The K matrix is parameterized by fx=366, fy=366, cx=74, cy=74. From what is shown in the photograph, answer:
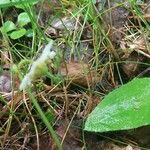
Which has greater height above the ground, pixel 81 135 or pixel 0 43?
pixel 0 43

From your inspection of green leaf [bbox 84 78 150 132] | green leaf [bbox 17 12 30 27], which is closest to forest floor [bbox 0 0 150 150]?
green leaf [bbox 17 12 30 27]

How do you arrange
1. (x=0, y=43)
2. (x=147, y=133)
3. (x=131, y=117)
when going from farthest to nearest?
(x=0, y=43) < (x=147, y=133) < (x=131, y=117)

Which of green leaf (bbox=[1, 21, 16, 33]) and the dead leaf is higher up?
green leaf (bbox=[1, 21, 16, 33])

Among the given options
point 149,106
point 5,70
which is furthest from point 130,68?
point 5,70

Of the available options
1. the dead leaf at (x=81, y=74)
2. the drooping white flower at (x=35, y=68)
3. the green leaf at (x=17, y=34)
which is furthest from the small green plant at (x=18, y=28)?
the drooping white flower at (x=35, y=68)

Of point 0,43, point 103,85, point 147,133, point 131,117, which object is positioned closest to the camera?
point 131,117

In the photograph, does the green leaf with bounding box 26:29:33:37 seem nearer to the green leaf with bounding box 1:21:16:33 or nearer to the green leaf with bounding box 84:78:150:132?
the green leaf with bounding box 1:21:16:33

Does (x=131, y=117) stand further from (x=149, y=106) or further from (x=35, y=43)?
(x=35, y=43)

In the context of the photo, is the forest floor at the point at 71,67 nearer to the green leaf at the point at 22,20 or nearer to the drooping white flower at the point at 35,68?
the green leaf at the point at 22,20
